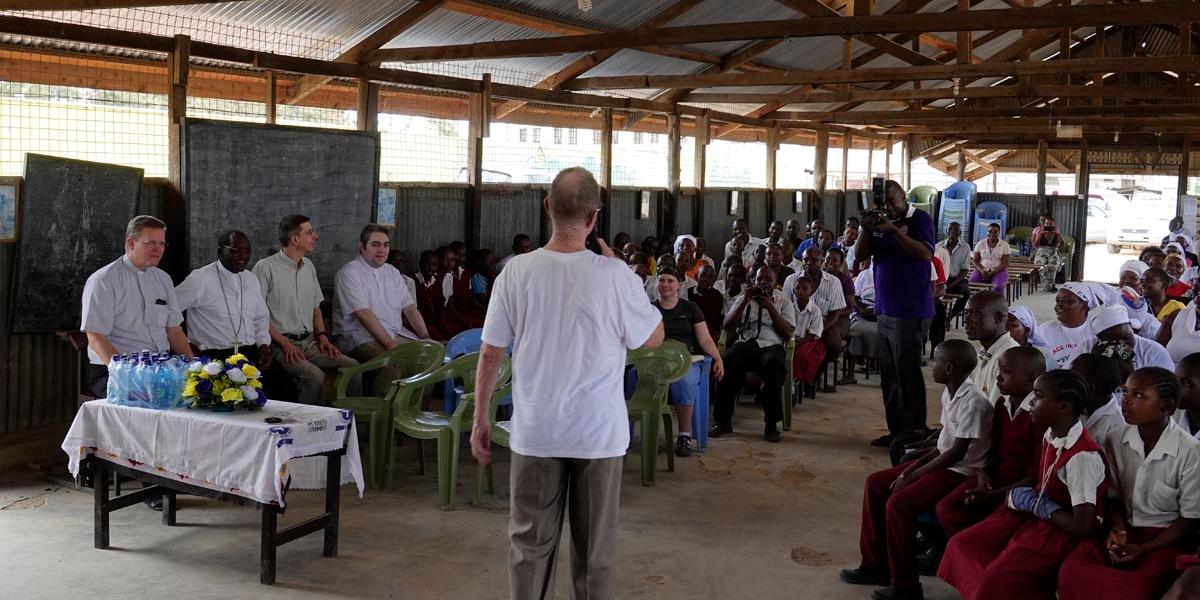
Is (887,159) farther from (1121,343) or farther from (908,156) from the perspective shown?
(1121,343)

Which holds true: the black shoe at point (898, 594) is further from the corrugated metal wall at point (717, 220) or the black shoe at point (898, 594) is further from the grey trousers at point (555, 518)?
the corrugated metal wall at point (717, 220)

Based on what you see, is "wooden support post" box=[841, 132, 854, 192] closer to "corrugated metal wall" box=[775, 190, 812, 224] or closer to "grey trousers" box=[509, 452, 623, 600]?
"corrugated metal wall" box=[775, 190, 812, 224]

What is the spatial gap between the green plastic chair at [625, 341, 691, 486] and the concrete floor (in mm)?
191

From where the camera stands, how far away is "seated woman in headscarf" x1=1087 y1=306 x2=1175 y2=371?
17.4 ft

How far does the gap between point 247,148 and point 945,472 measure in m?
5.15

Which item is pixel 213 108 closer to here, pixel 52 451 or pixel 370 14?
pixel 370 14

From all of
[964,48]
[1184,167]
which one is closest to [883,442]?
[964,48]

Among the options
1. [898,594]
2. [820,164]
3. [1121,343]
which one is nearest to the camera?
[898,594]

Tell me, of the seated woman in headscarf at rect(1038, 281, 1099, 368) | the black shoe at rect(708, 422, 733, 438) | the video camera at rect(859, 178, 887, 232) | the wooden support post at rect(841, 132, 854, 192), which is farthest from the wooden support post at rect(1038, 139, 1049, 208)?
the seated woman in headscarf at rect(1038, 281, 1099, 368)

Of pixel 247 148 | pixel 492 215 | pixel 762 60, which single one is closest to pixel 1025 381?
pixel 247 148

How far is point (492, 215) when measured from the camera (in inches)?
401

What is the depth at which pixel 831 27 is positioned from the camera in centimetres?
796

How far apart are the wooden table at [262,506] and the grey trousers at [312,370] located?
142 centimetres

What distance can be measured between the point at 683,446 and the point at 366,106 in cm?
385
